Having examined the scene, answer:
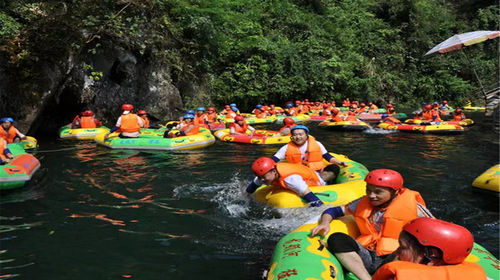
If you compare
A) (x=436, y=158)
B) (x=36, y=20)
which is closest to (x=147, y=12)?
(x=36, y=20)

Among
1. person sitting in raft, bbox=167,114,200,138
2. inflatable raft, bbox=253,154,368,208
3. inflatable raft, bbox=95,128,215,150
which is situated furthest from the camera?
person sitting in raft, bbox=167,114,200,138

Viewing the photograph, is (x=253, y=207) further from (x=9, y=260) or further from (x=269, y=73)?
(x=269, y=73)

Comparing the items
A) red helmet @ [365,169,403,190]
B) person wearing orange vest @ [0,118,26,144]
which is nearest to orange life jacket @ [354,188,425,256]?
red helmet @ [365,169,403,190]

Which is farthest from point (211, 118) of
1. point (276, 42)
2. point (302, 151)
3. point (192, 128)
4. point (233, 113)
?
point (276, 42)

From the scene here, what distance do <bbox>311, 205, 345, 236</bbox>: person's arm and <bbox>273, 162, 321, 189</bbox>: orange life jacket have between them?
1507 mm

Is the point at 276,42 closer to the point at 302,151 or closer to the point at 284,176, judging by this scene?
the point at 302,151

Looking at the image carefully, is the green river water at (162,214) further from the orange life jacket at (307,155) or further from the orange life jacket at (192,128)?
the orange life jacket at (192,128)

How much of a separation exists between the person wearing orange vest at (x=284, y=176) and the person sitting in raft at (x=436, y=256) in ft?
9.32

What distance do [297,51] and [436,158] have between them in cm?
1679

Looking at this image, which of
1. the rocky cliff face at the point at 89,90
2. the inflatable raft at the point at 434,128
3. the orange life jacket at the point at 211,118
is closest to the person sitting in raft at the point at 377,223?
the rocky cliff face at the point at 89,90

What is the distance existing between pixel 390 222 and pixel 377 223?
170mm

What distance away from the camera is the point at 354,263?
327 centimetres

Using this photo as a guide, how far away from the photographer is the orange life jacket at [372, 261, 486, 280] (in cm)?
221

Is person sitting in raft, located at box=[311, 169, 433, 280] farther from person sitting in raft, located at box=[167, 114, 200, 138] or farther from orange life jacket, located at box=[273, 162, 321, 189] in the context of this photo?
person sitting in raft, located at box=[167, 114, 200, 138]
